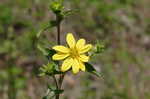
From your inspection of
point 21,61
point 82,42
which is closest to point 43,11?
point 21,61

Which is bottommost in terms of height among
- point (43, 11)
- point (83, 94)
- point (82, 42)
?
point (83, 94)

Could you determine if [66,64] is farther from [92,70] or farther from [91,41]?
[91,41]

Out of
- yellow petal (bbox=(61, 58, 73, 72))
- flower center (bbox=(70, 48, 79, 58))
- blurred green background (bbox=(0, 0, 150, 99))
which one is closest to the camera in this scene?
yellow petal (bbox=(61, 58, 73, 72))

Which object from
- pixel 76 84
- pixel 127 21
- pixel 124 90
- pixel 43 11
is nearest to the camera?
pixel 124 90

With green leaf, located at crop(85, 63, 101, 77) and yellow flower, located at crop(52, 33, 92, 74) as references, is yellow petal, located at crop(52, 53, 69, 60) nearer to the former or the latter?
yellow flower, located at crop(52, 33, 92, 74)

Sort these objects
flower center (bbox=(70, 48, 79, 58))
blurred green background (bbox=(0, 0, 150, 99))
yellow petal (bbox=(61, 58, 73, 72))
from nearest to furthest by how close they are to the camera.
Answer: yellow petal (bbox=(61, 58, 73, 72))
flower center (bbox=(70, 48, 79, 58))
blurred green background (bbox=(0, 0, 150, 99))

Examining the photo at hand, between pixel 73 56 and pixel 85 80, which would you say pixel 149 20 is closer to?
pixel 85 80

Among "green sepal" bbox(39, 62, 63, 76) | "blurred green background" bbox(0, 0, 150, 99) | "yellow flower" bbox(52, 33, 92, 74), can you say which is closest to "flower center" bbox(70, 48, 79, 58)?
"yellow flower" bbox(52, 33, 92, 74)

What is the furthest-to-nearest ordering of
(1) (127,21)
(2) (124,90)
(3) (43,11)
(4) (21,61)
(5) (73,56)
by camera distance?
(1) (127,21) < (3) (43,11) < (4) (21,61) < (2) (124,90) < (5) (73,56)
